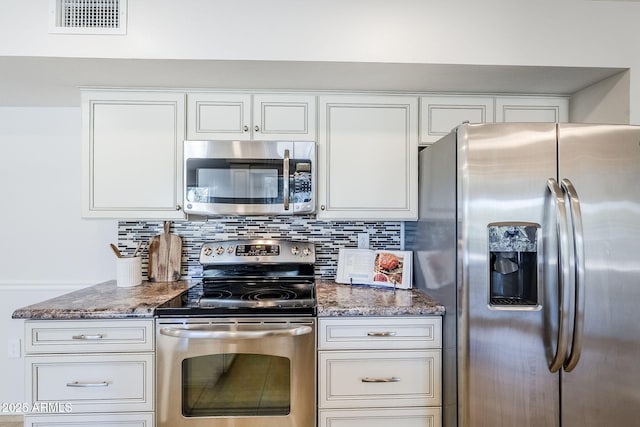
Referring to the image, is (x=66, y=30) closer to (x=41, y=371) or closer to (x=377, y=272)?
(x=41, y=371)

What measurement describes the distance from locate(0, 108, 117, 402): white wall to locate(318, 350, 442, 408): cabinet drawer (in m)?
1.63

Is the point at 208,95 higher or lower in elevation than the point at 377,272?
higher

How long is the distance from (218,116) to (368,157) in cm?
86

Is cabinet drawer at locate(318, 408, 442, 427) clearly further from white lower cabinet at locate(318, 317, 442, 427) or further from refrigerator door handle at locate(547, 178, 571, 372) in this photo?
refrigerator door handle at locate(547, 178, 571, 372)

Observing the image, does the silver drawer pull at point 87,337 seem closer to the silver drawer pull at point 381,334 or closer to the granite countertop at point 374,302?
the granite countertop at point 374,302

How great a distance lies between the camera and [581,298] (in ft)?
4.43

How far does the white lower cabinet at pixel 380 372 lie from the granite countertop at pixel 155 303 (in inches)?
2.0

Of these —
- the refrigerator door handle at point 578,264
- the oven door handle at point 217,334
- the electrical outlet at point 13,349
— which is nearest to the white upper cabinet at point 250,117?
the oven door handle at point 217,334

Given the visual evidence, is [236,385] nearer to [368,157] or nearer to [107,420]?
[107,420]

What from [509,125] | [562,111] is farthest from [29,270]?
[562,111]

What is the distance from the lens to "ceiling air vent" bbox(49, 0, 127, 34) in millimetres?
1612

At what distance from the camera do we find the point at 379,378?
1.64 meters

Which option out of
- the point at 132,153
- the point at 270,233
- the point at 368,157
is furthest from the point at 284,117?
the point at 132,153

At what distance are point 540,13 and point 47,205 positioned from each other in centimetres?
300
